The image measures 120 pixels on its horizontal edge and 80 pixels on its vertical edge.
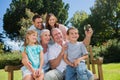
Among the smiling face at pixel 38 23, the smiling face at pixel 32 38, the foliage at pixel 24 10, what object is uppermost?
the foliage at pixel 24 10

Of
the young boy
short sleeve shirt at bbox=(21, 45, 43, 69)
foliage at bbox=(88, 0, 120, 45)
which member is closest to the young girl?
short sleeve shirt at bbox=(21, 45, 43, 69)

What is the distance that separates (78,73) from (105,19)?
40303 mm

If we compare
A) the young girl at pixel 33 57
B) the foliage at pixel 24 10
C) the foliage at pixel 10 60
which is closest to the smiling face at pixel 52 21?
the young girl at pixel 33 57

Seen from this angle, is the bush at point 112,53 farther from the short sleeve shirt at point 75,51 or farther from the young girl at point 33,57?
the young girl at point 33,57

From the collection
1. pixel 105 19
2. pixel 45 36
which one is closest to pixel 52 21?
pixel 45 36

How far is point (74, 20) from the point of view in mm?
55094

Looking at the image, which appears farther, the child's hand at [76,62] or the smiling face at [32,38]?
the smiling face at [32,38]

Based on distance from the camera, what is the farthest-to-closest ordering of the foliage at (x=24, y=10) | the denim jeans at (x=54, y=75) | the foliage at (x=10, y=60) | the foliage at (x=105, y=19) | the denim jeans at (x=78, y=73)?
the foliage at (x=105, y=19) → the foliage at (x=24, y=10) → the foliage at (x=10, y=60) → the denim jeans at (x=54, y=75) → the denim jeans at (x=78, y=73)

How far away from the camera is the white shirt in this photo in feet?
20.4

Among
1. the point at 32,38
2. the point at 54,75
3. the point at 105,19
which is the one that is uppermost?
the point at 105,19

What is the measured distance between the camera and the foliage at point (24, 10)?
1720 inches

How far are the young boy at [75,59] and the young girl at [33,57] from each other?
Answer: 0.48 m

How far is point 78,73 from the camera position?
582cm

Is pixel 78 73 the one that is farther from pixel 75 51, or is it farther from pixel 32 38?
pixel 32 38
